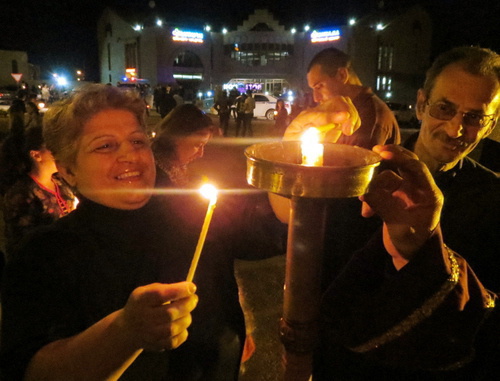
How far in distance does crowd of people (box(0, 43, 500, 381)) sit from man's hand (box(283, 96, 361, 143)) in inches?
0.4

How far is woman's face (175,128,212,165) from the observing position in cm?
373

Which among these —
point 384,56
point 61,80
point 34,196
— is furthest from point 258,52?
point 34,196

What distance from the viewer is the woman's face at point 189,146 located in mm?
3729

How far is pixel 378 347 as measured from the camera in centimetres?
96

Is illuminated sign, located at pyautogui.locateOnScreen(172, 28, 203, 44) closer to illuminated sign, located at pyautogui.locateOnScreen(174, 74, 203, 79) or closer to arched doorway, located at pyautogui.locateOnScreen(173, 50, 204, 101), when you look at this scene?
arched doorway, located at pyautogui.locateOnScreen(173, 50, 204, 101)

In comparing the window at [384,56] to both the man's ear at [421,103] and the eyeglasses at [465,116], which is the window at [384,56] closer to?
the man's ear at [421,103]

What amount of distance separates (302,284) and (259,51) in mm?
48810

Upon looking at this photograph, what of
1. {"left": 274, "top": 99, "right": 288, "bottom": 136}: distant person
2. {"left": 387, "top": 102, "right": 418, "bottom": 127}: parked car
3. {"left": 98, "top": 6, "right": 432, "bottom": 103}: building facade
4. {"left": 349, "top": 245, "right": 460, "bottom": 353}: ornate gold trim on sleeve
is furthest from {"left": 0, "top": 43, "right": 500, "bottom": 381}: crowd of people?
{"left": 98, "top": 6, "right": 432, "bottom": 103}: building facade

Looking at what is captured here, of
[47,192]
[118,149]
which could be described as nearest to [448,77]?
[118,149]

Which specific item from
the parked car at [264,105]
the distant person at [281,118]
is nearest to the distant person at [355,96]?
the distant person at [281,118]

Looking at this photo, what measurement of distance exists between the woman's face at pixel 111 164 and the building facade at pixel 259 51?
39473mm

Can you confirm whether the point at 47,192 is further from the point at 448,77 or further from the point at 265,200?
the point at 448,77

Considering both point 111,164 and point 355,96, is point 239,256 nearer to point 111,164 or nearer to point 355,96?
point 111,164

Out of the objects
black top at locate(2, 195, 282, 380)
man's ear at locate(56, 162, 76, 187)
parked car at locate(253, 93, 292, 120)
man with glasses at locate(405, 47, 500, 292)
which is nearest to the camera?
black top at locate(2, 195, 282, 380)
